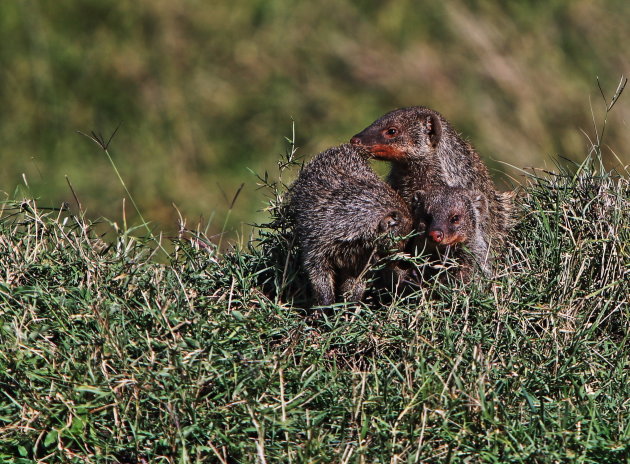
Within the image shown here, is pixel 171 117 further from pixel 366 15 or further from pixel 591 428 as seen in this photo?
pixel 591 428

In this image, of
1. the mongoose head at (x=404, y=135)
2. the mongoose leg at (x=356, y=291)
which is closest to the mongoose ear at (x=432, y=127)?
the mongoose head at (x=404, y=135)

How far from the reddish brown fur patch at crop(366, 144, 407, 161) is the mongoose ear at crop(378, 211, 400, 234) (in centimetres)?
63

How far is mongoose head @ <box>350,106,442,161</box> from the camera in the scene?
4961 mm

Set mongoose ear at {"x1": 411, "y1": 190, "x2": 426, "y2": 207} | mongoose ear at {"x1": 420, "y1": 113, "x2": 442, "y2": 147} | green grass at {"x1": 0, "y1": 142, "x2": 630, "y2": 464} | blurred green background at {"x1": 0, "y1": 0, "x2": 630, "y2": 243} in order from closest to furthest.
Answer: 1. green grass at {"x1": 0, "y1": 142, "x2": 630, "y2": 464}
2. mongoose ear at {"x1": 411, "y1": 190, "x2": 426, "y2": 207}
3. mongoose ear at {"x1": 420, "y1": 113, "x2": 442, "y2": 147}
4. blurred green background at {"x1": 0, "y1": 0, "x2": 630, "y2": 243}

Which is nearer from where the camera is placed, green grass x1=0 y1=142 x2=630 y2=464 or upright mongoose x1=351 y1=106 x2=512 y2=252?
green grass x1=0 y1=142 x2=630 y2=464

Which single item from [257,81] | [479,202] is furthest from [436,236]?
[257,81]

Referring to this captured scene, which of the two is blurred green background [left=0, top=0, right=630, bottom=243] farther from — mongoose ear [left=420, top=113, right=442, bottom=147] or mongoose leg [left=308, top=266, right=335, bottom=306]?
mongoose leg [left=308, top=266, right=335, bottom=306]

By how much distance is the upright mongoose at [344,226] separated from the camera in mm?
4352

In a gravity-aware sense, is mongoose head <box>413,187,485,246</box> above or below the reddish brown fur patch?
below

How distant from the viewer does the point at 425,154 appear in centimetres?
502

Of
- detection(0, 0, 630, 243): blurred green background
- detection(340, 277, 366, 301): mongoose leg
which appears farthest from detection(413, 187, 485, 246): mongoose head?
detection(0, 0, 630, 243): blurred green background

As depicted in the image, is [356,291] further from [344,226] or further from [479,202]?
[479,202]

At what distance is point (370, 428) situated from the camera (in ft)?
11.4

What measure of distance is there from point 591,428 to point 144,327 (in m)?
1.68
